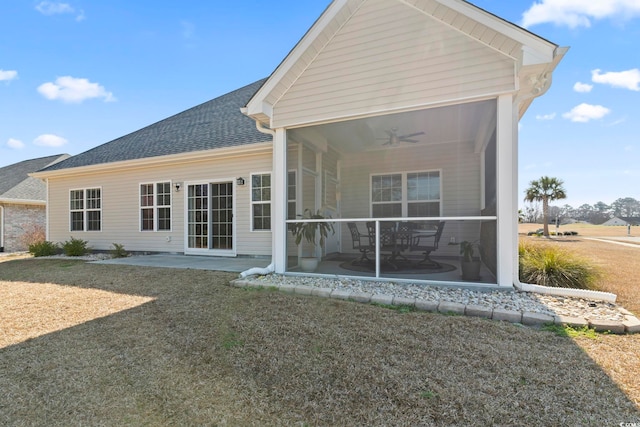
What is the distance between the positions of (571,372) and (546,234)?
2728cm

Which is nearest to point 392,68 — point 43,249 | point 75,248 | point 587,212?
point 75,248

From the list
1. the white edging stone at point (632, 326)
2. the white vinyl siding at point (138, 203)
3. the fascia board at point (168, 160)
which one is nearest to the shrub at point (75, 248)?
the white vinyl siding at point (138, 203)

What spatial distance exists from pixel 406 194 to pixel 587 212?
67.5 m

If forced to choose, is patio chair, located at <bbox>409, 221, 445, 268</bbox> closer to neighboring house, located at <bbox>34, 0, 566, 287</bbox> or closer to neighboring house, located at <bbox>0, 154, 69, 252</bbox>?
neighboring house, located at <bbox>34, 0, 566, 287</bbox>

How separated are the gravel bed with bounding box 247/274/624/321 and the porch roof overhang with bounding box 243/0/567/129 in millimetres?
2856

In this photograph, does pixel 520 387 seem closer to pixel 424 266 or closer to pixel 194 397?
pixel 194 397

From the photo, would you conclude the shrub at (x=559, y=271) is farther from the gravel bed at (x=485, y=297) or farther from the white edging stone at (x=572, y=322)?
the white edging stone at (x=572, y=322)

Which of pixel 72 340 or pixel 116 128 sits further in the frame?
pixel 116 128

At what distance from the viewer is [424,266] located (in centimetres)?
654

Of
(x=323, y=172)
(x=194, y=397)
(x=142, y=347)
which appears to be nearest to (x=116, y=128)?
(x=323, y=172)

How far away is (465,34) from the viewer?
4566mm

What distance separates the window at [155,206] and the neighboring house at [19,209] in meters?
7.30

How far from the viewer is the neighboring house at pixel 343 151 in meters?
4.52

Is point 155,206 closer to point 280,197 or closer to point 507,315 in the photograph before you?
point 280,197
